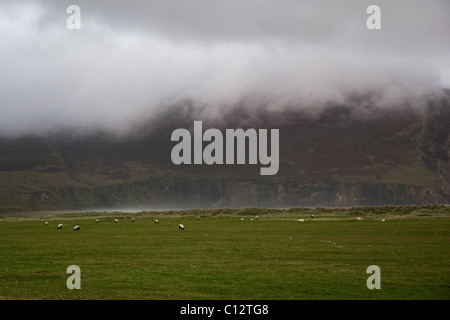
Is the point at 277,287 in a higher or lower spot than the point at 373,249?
lower

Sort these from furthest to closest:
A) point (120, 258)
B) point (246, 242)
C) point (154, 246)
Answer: point (246, 242) < point (154, 246) < point (120, 258)

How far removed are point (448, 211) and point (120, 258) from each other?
96.2 m

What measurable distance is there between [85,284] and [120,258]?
1075 centimetres

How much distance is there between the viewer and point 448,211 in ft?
375

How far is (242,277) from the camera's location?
28484mm
